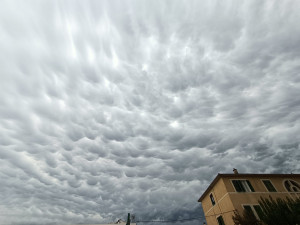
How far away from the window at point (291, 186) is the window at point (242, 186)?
18.5 ft

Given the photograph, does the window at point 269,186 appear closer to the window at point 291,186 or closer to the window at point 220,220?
the window at point 291,186

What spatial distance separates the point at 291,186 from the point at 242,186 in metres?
7.42

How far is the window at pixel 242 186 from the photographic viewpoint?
72.4 ft

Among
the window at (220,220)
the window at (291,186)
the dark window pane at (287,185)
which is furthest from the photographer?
the dark window pane at (287,185)

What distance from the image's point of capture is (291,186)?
76.2 ft

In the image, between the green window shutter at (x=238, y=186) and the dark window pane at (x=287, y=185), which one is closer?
the green window shutter at (x=238, y=186)

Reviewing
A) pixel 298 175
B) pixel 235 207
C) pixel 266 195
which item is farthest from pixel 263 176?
pixel 235 207

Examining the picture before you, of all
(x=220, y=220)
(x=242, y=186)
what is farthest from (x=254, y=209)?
(x=220, y=220)

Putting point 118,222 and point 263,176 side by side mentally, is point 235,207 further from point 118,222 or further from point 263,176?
point 118,222

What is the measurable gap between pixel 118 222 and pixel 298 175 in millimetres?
34225

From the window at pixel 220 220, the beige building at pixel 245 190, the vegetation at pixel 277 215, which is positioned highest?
the beige building at pixel 245 190

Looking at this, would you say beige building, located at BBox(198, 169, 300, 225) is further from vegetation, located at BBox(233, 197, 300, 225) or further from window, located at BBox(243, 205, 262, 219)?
vegetation, located at BBox(233, 197, 300, 225)

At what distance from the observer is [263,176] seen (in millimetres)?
23641

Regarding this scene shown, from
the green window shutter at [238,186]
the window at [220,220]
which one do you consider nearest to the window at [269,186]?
the green window shutter at [238,186]
